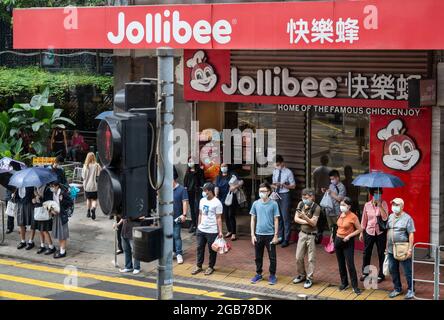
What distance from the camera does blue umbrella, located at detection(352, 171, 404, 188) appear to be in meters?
14.7

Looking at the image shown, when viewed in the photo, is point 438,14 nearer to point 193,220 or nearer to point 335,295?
point 335,295

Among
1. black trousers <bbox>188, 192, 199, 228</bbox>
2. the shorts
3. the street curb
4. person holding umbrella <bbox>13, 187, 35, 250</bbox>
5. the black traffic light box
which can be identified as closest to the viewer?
the black traffic light box

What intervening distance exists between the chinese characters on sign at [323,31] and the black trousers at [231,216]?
410cm

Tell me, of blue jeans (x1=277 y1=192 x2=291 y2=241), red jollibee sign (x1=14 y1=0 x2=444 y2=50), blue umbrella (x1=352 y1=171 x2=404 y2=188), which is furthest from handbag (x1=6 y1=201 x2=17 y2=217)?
blue umbrella (x1=352 y1=171 x2=404 y2=188)

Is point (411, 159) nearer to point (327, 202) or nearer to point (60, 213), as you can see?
point (327, 202)

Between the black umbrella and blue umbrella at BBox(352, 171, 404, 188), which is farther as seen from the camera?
the black umbrella

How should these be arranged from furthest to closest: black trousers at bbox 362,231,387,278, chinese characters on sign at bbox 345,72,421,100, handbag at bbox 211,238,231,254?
chinese characters on sign at bbox 345,72,421,100, handbag at bbox 211,238,231,254, black trousers at bbox 362,231,387,278

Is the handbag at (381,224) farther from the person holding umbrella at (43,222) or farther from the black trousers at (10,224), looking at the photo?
the black trousers at (10,224)

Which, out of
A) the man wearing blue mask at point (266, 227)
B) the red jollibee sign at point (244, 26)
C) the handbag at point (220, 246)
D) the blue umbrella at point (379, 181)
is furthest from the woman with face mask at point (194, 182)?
the blue umbrella at point (379, 181)

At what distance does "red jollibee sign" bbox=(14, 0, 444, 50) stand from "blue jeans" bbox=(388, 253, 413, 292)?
11.5 feet

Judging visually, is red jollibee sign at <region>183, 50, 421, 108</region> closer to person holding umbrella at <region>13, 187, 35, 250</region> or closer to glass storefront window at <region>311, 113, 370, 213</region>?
glass storefront window at <region>311, 113, 370, 213</region>

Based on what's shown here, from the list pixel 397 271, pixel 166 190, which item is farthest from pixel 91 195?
pixel 166 190

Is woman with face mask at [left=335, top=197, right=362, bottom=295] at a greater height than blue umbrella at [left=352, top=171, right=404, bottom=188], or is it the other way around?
blue umbrella at [left=352, top=171, right=404, bottom=188]

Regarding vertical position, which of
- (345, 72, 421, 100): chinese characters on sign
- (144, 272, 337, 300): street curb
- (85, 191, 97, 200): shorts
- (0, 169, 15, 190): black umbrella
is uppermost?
(345, 72, 421, 100): chinese characters on sign
